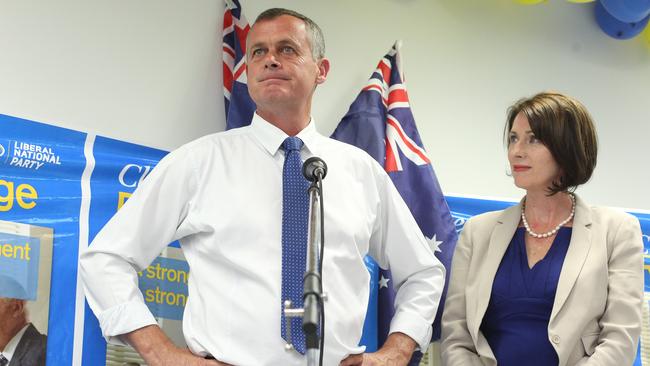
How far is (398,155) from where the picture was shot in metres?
3.40

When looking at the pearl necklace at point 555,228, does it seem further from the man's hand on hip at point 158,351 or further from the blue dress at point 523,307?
the man's hand on hip at point 158,351

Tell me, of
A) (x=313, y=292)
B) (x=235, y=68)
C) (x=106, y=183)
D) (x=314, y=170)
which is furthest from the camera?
(x=235, y=68)

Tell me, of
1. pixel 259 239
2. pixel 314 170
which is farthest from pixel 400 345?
pixel 314 170

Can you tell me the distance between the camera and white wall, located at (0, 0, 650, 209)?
2.87 meters

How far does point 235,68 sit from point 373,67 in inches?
28.6

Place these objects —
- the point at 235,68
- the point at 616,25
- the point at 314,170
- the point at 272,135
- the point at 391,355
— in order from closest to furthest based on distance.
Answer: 1. the point at 314,170
2. the point at 391,355
3. the point at 272,135
4. the point at 235,68
5. the point at 616,25

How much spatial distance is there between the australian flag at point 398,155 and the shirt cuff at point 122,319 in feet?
3.70

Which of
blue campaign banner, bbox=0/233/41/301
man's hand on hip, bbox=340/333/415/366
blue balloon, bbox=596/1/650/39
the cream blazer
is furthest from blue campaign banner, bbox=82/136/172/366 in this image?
blue balloon, bbox=596/1/650/39

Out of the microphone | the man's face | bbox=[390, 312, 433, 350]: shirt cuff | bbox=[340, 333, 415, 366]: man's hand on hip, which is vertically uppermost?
the man's face

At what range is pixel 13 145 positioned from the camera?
2598 mm

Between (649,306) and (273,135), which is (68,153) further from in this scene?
(649,306)

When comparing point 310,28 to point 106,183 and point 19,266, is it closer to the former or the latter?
point 106,183

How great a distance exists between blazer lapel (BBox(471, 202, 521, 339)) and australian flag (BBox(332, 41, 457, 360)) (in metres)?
0.39

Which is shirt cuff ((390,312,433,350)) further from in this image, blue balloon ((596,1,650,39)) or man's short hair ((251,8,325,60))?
blue balloon ((596,1,650,39))
